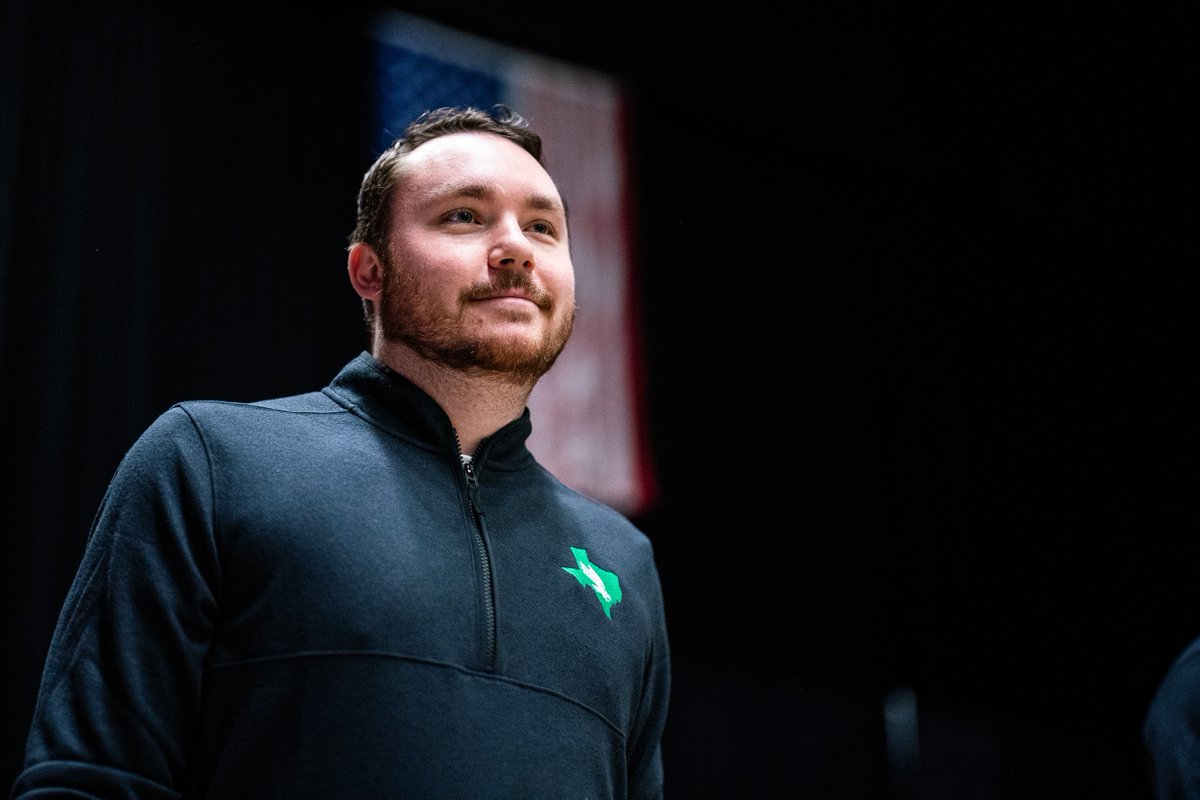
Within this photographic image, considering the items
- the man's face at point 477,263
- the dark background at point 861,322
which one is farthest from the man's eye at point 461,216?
the dark background at point 861,322

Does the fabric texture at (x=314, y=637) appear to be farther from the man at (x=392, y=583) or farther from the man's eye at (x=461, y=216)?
the man's eye at (x=461, y=216)

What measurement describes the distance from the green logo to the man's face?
0.23 m

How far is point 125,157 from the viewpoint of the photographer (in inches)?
98.1

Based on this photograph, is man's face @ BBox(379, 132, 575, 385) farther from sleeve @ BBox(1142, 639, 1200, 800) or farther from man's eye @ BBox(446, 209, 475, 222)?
sleeve @ BBox(1142, 639, 1200, 800)

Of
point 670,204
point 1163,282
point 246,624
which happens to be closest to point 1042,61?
point 1163,282

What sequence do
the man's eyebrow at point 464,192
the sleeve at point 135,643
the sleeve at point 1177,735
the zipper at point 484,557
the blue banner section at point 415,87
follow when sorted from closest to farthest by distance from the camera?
the sleeve at point 135,643 < the zipper at point 484,557 < the man's eyebrow at point 464,192 < the sleeve at point 1177,735 < the blue banner section at point 415,87

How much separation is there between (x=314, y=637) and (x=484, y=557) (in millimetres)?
216

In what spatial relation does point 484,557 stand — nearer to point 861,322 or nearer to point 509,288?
point 509,288

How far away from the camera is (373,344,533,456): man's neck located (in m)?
1.34

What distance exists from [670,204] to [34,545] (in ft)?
6.72

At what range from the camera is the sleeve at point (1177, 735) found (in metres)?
1.77

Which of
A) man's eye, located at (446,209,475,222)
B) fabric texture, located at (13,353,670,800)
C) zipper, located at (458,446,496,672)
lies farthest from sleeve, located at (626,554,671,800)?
man's eye, located at (446,209,475,222)

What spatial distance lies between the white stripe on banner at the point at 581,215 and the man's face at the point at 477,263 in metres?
1.51

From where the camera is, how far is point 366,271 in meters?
1.45
